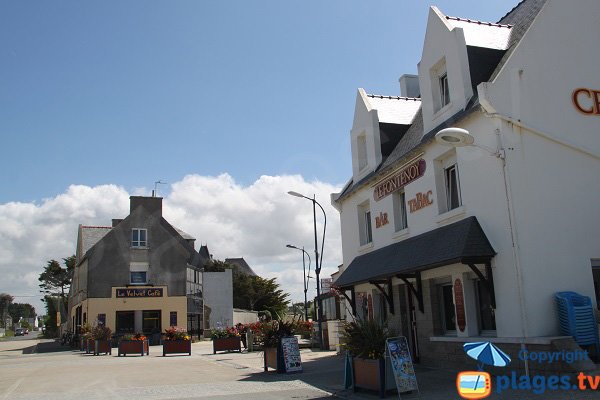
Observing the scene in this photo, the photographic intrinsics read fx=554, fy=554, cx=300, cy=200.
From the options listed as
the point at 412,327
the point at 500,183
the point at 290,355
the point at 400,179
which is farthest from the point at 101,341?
the point at 500,183

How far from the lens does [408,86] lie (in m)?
21.9

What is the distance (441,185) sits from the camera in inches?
547

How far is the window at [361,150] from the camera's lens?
63.2ft

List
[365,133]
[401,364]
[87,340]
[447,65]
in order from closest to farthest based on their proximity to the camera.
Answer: [401,364], [447,65], [365,133], [87,340]

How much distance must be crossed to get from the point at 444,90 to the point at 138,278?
113 ft

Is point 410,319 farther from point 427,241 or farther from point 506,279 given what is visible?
point 506,279

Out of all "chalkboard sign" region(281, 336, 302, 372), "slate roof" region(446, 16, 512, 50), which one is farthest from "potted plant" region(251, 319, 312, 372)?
"slate roof" region(446, 16, 512, 50)

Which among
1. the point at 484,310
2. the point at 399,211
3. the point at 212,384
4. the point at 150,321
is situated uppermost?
the point at 399,211

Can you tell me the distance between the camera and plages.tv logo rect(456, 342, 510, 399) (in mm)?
6995

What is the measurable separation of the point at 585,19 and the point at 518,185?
4757 millimetres

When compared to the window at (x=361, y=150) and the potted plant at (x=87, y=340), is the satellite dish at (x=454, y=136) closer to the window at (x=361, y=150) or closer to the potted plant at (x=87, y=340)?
the window at (x=361, y=150)

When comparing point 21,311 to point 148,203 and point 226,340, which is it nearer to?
point 148,203

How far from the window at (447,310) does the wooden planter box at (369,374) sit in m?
3.50

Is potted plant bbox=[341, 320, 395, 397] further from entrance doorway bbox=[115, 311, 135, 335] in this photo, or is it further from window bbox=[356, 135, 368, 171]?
entrance doorway bbox=[115, 311, 135, 335]
